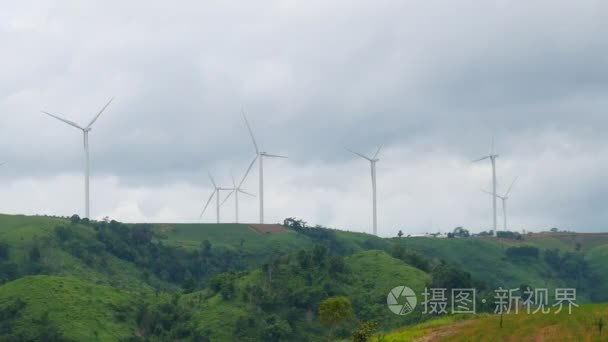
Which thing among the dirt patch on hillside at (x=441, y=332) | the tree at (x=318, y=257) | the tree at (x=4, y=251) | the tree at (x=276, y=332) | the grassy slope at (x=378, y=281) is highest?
the tree at (x=4, y=251)

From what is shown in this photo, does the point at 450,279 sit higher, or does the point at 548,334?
the point at 450,279

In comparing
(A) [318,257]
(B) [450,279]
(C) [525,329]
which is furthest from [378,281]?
(C) [525,329]

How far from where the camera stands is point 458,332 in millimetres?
91438

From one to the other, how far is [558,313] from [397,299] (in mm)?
72872

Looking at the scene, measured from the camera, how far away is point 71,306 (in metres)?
154

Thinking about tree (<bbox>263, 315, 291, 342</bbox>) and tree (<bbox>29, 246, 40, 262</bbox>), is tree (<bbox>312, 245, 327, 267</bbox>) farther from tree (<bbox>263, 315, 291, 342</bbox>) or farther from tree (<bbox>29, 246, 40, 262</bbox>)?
tree (<bbox>29, 246, 40, 262</bbox>)

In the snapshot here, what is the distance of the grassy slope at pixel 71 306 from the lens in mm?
148500

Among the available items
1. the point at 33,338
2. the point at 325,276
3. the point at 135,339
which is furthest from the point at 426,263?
the point at 33,338

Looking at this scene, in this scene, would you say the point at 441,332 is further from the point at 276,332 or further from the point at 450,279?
the point at 450,279
